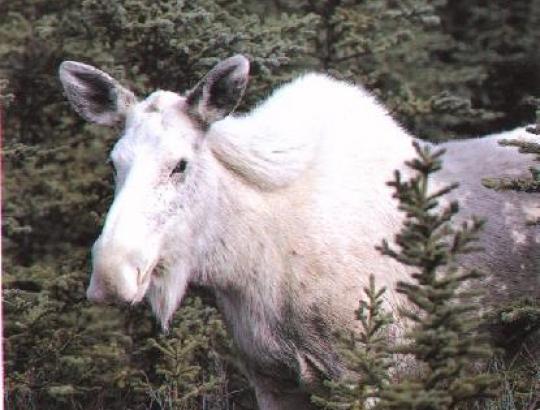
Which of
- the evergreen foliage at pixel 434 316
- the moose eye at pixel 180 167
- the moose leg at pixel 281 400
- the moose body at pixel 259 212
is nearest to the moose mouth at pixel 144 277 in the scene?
the moose body at pixel 259 212

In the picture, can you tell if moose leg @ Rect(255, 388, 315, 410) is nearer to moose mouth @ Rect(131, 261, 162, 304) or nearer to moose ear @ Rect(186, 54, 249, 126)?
moose mouth @ Rect(131, 261, 162, 304)

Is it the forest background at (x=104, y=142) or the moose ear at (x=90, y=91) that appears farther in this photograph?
the forest background at (x=104, y=142)

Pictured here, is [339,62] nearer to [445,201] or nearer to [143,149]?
[445,201]

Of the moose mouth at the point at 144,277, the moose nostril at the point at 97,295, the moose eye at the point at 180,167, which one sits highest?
the moose eye at the point at 180,167

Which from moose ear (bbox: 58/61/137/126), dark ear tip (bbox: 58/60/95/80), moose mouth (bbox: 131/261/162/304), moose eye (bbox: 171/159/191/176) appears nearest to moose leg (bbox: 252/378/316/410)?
moose mouth (bbox: 131/261/162/304)

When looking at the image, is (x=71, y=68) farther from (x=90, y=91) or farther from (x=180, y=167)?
(x=180, y=167)

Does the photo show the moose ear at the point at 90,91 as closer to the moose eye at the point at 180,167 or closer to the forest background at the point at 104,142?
the moose eye at the point at 180,167

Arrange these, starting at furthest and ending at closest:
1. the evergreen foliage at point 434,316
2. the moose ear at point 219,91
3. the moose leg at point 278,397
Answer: the moose leg at point 278,397, the moose ear at point 219,91, the evergreen foliage at point 434,316

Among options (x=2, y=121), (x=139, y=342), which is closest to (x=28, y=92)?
(x=2, y=121)

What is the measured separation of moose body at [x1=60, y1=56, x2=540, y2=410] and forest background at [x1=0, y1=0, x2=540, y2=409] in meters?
0.91

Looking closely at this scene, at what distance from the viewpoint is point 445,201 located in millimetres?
7156

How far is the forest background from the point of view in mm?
8555

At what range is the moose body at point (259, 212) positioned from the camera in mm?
6488

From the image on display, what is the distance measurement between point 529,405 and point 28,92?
504 centimetres
